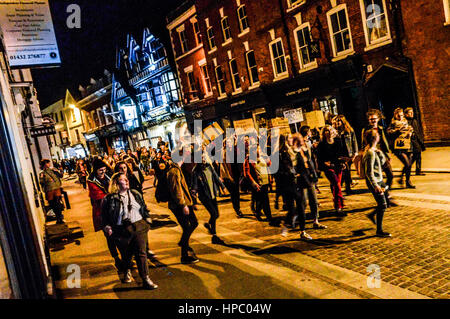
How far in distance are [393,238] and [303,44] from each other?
14471 millimetres

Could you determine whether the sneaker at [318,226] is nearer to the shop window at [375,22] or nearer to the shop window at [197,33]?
the shop window at [375,22]

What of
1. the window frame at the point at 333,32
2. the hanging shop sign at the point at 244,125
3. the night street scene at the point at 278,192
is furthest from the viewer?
the window frame at the point at 333,32

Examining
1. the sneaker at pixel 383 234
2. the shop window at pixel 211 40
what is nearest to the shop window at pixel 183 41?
the shop window at pixel 211 40

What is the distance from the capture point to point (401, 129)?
329 inches

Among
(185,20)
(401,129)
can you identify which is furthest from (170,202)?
(185,20)

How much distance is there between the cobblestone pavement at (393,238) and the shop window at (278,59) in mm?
12275

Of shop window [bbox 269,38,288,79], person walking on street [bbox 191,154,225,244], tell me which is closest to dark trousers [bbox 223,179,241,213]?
person walking on street [bbox 191,154,225,244]

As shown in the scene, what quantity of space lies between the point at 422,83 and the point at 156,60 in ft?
72.2

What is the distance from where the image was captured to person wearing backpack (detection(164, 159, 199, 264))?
5656 millimetres

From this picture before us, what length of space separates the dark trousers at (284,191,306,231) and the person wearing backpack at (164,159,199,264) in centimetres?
173

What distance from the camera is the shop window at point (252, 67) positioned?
69.4 feet

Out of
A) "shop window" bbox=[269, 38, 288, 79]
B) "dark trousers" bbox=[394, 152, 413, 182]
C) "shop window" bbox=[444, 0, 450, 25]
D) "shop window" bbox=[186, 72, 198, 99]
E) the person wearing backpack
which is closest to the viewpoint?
the person wearing backpack

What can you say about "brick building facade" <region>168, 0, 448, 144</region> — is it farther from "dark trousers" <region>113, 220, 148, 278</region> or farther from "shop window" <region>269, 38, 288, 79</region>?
"dark trousers" <region>113, 220, 148, 278</region>

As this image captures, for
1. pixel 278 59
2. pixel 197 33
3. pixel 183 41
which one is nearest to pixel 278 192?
pixel 278 59
